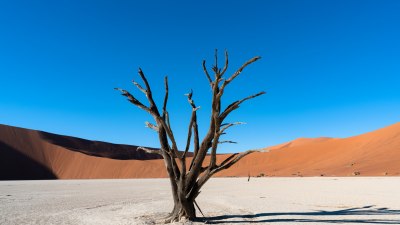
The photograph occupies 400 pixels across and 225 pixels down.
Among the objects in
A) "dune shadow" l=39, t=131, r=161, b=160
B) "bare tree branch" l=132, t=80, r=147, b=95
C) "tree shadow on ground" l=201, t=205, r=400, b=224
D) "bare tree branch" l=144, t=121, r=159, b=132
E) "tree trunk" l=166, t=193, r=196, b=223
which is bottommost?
"tree shadow on ground" l=201, t=205, r=400, b=224

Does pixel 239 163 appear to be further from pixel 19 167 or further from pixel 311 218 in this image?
pixel 311 218

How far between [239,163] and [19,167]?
3691 cm

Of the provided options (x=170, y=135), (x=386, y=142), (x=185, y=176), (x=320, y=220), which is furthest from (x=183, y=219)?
(x=386, y=142)

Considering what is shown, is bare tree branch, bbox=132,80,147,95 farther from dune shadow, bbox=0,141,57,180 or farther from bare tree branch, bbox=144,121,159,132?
dune shadow, bbox=0,141,57,180

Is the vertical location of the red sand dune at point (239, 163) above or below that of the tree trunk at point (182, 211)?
above

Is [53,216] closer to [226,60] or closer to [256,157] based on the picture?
[226,60]

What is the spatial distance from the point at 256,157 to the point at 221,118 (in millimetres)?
58670

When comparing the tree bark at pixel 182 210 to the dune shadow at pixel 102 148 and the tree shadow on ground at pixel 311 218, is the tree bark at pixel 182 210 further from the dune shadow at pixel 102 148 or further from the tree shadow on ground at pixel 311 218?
the dune shadow at pixel 102 148

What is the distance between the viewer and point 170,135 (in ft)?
31.0

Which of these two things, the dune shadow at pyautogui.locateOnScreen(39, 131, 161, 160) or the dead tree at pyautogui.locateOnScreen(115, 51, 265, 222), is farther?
the dune shadow at pyautogui.locateOnScreen(39, 131, 161, 160)

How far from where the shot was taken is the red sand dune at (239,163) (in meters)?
49.8

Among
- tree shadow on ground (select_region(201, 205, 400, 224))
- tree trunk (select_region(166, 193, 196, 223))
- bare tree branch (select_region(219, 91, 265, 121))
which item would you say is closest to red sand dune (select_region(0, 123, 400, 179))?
tree shadow on ground (select_region(201, 205, 400, 224))

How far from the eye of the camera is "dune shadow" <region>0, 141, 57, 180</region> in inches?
2377

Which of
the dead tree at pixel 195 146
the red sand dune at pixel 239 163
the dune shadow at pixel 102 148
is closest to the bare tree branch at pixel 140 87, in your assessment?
the dead tree at pixel 195 146
